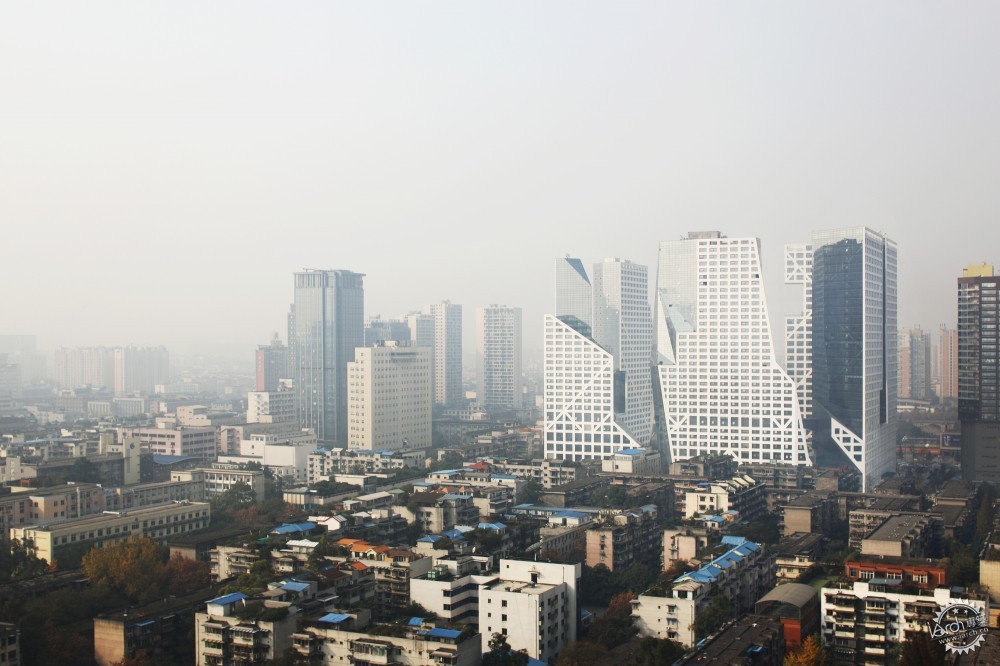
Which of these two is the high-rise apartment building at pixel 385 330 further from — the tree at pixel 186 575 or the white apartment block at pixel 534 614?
the white apartment block at pixel 534 614

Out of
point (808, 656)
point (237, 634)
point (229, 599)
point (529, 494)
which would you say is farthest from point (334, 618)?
point (529, 494)

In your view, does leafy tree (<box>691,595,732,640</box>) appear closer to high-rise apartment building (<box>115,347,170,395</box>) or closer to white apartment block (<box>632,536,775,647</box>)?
white apartment block (<box>632,536,775,647</box>)

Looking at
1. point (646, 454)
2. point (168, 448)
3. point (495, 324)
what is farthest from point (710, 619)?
point (495, 324)

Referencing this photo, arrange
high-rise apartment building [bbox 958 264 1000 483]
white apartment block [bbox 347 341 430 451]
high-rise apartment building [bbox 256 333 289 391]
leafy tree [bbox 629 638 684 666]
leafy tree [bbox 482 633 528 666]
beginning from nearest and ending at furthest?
leafy tree [bbox 629 638 684 666] < leafy tree [bbox 482 633 528 666] < high-rise apartment building [bbox 958 264 1000 483] < white apartment block [bbox 347 341 430 451] < high-rise apartment building [bbox 256 333 289 391]

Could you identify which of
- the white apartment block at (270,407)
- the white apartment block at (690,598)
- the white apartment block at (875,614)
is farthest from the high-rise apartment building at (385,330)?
the white apartment block at (875,614)

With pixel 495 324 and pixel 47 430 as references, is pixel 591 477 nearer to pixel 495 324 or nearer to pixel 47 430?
pixel 47 430

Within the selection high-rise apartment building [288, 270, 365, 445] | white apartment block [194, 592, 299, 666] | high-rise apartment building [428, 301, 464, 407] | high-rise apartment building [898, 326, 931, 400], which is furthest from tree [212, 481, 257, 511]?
high-rise apartment building [428, 301, 464, 407]
